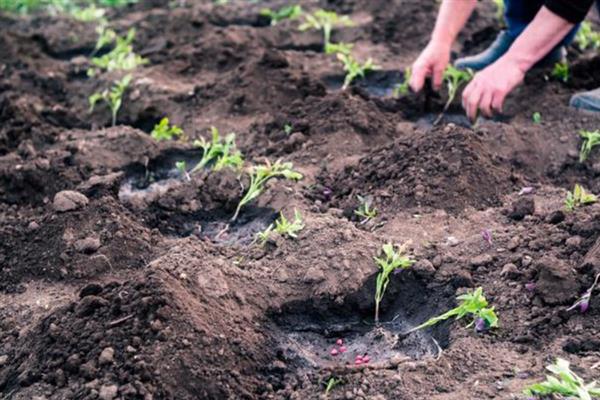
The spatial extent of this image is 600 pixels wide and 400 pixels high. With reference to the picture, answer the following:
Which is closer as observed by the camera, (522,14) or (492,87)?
(492,87)

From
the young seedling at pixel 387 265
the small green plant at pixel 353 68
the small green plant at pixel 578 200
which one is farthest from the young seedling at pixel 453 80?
the young seedling at pixel 387 265

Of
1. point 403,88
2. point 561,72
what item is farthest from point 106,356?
point 561,72

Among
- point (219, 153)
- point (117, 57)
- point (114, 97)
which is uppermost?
point (219, 153)

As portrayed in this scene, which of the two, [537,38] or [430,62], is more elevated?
[537,38]

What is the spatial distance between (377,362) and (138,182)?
1.93m

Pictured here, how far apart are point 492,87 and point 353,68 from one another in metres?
1.40

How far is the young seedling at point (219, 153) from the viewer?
4.37 m

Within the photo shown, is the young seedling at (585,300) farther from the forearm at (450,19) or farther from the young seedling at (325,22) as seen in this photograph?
the young seedling at (325,22)

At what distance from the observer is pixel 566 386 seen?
8.37 ft

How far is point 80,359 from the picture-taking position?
2.98 m

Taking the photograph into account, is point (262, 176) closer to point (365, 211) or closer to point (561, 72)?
point (365, 211)

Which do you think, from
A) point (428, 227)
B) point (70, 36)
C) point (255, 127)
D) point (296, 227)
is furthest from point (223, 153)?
point (70, 36)

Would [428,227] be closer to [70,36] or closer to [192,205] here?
[192,205]

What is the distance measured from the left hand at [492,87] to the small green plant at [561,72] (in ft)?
2.77
